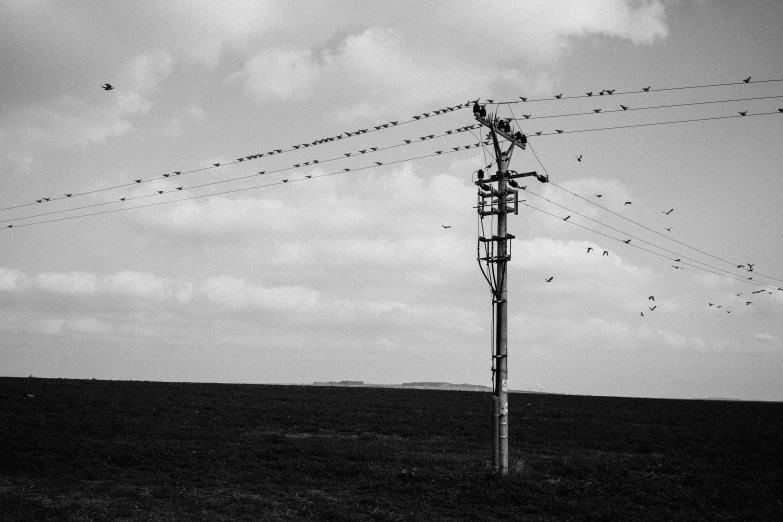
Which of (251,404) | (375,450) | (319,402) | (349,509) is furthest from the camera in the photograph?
(319,402)

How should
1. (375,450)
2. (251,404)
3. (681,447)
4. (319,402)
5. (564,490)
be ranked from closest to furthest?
(564,490) < (375,450) < (681,447) < (251,404) < (319,402)

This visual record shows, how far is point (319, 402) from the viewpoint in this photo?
60.6 m

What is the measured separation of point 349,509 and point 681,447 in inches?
998

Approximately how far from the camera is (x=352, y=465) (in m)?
29.8

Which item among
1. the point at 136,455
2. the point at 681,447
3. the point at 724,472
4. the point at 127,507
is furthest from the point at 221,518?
the point at 681,447

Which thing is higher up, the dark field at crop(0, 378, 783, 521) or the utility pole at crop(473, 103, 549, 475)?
the utility pole at crop(473, 103, 549, 475)

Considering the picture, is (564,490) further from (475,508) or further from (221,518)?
(221,518)

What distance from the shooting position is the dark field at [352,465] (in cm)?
2280

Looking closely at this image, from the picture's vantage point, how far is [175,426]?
40562mm

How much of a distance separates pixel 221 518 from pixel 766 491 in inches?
834

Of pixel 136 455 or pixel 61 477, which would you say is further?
pixel 136 455

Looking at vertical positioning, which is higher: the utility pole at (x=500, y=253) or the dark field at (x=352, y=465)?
the utility pole at (x=500, y=253)

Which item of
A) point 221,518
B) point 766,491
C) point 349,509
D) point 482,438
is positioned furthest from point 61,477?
point 766,491

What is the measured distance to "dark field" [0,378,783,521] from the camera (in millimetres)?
22797
